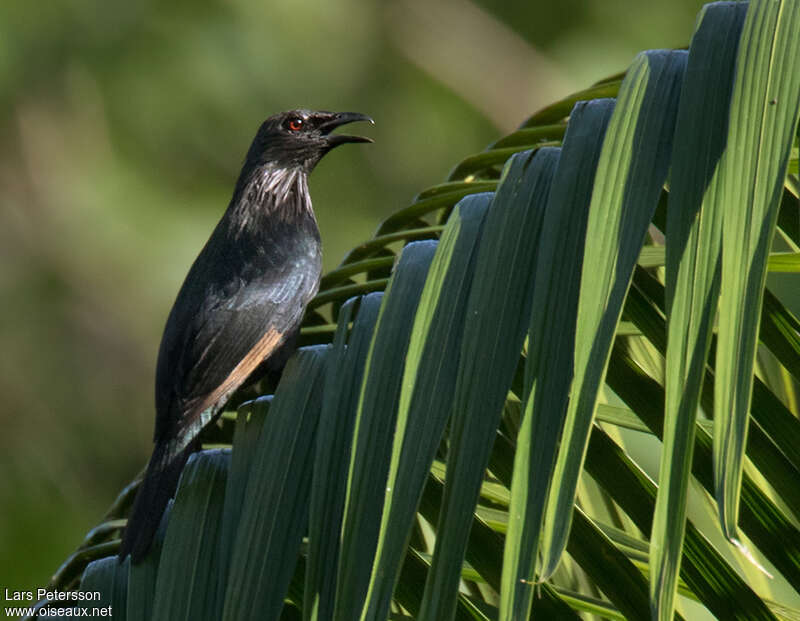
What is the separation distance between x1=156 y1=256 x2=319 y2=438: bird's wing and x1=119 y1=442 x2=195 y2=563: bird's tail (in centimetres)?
13

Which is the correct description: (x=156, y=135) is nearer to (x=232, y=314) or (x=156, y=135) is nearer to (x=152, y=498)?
(x=232, y=314)

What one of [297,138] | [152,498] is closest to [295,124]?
[297,138]

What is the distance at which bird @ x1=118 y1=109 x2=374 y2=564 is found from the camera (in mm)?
3152

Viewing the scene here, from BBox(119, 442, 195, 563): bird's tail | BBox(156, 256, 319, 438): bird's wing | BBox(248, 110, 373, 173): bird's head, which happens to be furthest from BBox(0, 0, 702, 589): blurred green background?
Result: BBox(119, 442, 195, 563): bird's tail

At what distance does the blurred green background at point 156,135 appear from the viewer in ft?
31.8

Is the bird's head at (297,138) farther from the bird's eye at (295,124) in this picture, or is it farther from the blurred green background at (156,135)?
the blurred green background at (156,135)

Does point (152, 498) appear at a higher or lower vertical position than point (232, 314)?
lower

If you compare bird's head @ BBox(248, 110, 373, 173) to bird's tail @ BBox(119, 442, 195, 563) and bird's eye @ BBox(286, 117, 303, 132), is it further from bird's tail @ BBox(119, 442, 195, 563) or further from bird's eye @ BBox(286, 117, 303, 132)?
bird's tail @ BBox(119, 442, 195, 563)

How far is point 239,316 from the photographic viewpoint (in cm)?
357

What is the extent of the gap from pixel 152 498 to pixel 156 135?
27.7 feet

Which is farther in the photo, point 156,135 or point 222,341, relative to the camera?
point 156,135

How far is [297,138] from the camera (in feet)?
15.5

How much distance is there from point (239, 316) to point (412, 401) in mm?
2066

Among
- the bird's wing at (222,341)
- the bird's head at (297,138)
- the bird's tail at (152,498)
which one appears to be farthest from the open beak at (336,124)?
the bird's tail at (152,498)
